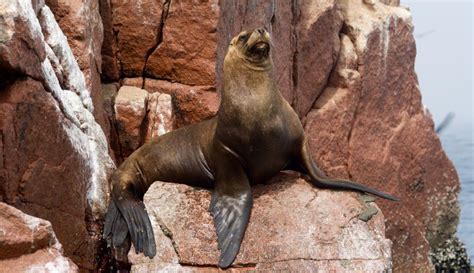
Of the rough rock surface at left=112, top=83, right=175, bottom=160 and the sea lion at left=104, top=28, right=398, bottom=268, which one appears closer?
the sea lion at left=104, top=28, right=398, bottom=268

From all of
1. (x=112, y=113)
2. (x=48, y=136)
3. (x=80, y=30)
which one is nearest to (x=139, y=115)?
(x=112, y=113)

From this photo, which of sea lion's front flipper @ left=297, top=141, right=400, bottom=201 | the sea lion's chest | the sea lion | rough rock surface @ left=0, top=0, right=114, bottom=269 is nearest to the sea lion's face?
the sea lion

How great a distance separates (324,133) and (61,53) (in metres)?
3.68

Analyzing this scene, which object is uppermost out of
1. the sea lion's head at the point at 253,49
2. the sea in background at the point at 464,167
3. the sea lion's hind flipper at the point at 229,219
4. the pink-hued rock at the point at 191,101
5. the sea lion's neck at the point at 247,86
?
the sea lion's head at the point at 253,49

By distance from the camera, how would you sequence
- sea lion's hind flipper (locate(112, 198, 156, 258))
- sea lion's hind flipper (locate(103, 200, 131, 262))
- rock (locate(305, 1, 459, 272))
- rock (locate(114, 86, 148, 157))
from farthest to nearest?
1. rock (locate(305, 1, 459, 272))
2. rock (locate(114, 86, 148, 157))
3. sea lion's hind flipper (locate(103, 200, 131, 262))
4. sea lion's hind flipper (locate(112, 198, 156, 258))

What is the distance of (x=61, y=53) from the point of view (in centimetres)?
791

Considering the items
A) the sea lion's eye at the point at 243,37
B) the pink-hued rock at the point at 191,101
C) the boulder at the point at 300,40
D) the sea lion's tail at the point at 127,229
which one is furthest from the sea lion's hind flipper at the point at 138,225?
the boulder at the point at 300,40

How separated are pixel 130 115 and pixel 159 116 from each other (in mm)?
249

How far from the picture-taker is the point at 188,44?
30.1 feet

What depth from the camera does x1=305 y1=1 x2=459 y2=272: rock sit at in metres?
10.9

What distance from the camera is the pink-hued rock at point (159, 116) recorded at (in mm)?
9055

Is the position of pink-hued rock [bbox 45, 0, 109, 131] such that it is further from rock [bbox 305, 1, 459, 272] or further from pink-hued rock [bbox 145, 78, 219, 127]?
rock [bbox 305, 1, 459, 272]

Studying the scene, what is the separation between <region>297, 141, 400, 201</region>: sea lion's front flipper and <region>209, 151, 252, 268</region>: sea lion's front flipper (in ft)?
1.66

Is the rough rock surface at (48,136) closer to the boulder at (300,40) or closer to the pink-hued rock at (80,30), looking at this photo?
the pink-hued rock at (80,30)
